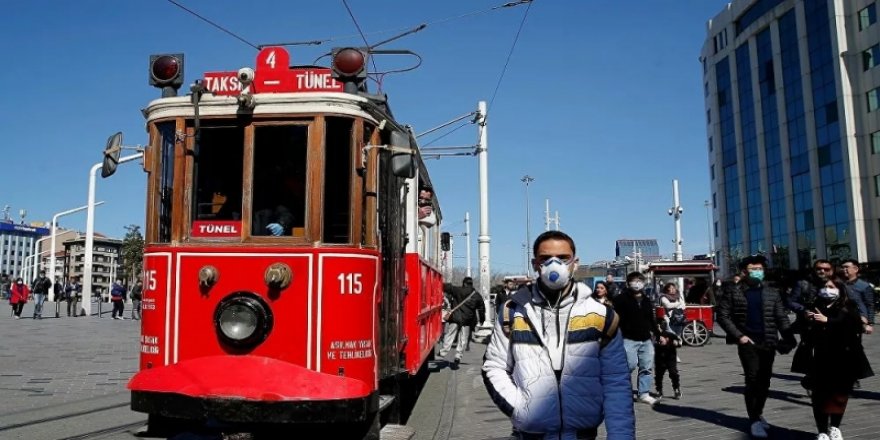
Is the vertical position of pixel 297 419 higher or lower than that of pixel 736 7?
lower

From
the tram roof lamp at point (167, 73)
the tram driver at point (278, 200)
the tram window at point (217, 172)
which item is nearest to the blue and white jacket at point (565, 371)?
the tram driver at point (278, 200)

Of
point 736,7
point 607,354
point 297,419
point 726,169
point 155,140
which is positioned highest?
point 736,7

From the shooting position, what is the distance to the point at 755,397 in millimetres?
7258

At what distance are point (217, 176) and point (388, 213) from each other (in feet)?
5.01

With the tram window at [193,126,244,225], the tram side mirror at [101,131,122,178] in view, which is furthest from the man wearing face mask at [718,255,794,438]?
the tram side mirror at [101,131,122,178]

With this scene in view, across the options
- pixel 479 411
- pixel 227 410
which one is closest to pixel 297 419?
Result: pixel 227 410

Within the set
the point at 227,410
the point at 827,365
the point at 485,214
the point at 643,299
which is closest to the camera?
the point at 227,410

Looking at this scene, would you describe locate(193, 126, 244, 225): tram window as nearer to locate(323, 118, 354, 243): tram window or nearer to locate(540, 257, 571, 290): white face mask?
locate(323, 118, 354, 243): tram window

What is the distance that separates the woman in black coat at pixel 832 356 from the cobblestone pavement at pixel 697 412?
0.68m

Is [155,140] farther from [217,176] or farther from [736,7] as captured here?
[736,7]

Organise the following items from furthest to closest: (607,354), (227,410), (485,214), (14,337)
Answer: (485,214) → (14,337) → (227,410) → (607,354)

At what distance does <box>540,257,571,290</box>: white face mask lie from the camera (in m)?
3.44

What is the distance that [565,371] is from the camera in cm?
341

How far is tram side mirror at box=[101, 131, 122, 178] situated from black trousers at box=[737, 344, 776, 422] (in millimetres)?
6128
